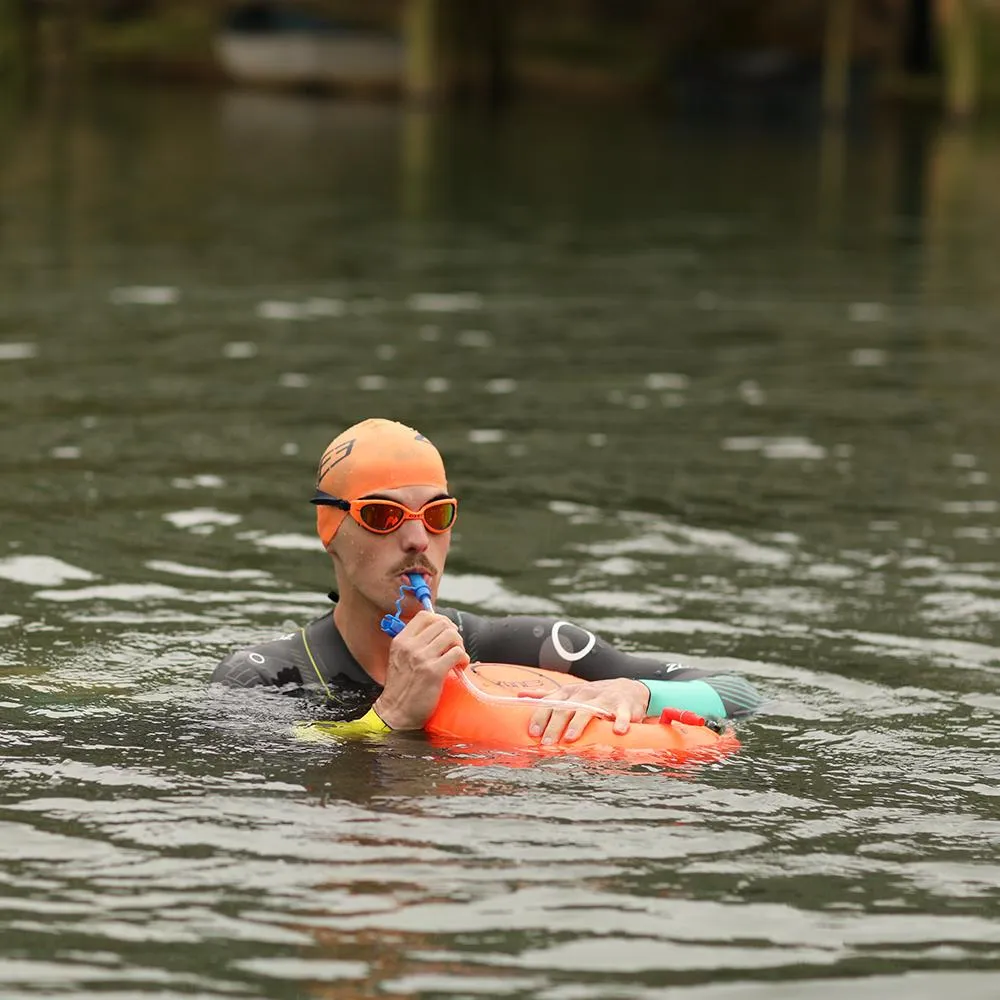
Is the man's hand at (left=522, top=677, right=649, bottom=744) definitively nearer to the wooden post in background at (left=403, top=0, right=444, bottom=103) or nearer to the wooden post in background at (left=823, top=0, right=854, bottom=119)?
the wooden post in background at (left=823, top=0, right=854, bottom=119)

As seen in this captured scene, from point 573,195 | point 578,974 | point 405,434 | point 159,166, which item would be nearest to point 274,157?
point 159,166

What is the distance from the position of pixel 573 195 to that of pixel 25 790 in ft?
66.8

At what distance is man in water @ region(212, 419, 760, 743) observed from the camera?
6.69 metres

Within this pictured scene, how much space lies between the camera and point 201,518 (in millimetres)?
10820

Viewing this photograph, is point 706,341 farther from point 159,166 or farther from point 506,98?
point 506,98

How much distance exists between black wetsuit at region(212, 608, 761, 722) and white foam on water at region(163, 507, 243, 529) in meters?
3.33

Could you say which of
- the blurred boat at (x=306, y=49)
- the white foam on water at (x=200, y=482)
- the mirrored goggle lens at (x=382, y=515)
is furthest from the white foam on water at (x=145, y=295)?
the blurred boat at (x=306, y=49)

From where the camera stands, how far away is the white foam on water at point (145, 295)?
17547mm

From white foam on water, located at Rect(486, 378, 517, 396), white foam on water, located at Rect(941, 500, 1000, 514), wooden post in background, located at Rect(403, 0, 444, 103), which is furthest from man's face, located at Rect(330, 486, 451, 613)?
wooden post in background, located at Rect(403, 0, 444, 103)

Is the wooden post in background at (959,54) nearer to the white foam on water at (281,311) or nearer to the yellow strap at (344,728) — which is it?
the white foam on water at (281,311)

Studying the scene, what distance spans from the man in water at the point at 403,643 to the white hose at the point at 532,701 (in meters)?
0.02

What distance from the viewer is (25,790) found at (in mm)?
6590

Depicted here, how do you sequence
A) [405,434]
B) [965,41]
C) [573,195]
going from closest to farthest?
[405,434], [573,195], [965,41]

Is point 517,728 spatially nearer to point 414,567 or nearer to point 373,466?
point 414,567
